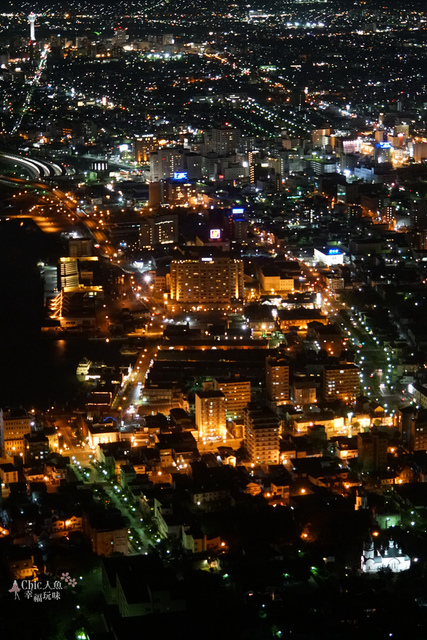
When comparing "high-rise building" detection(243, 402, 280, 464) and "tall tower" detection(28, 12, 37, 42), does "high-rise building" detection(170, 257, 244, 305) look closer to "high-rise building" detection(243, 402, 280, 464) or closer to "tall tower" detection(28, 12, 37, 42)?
"high-rise building" detection(243, 402, 280, 464)

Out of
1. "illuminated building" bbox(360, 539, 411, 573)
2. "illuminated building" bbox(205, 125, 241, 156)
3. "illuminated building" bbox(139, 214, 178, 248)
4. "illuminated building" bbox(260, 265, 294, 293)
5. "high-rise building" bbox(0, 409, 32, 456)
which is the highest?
"illuminated building" bbox(205, 125, 241, 156)

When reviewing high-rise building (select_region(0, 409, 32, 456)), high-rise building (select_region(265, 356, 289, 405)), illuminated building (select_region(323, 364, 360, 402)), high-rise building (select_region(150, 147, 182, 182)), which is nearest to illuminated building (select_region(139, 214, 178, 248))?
high-rise building (select_region(150, 147, 182, 182))

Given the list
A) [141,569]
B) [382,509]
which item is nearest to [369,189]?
[382,509]

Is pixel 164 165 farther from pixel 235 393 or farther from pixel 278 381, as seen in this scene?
pixel 235 393

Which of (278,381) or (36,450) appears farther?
(278,381)

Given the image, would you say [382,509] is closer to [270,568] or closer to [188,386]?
[270,568]

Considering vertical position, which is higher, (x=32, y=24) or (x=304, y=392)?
(x=32, y=24)

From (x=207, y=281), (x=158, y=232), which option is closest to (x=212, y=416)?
(x=207, y=281)
